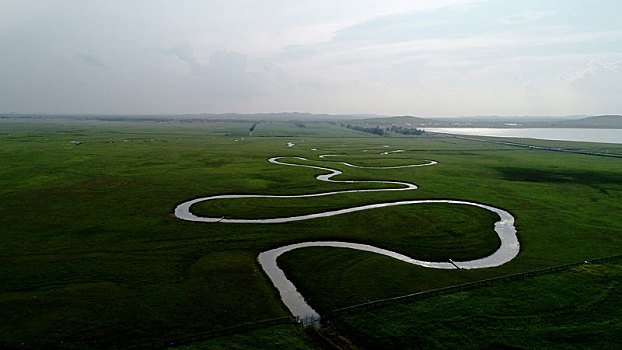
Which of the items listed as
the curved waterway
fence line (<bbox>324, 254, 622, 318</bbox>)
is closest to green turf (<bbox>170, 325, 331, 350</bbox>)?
the curved waterway

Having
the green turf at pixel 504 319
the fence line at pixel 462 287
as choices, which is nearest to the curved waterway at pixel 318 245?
the fence line at pixel 462 287

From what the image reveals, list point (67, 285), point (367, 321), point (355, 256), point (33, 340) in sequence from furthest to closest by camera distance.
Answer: point (355, 256)
point (67, 285)
point (367, 321)
point (33, 340)

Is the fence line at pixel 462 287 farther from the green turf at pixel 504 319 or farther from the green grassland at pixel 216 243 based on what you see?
the green grassland at pixel 216 243

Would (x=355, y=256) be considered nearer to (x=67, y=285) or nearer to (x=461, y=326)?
(x=461, y=326)

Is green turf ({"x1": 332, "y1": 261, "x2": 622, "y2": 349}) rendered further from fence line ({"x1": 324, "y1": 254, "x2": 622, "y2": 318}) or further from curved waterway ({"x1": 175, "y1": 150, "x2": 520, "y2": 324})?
curved waterway ({"x1": 175, "y1": 150, "x2": 520, "y2": 324})

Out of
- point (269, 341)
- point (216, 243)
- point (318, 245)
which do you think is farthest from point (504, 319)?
point (216, 243)

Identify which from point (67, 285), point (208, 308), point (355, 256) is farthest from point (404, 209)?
point (67, 285)

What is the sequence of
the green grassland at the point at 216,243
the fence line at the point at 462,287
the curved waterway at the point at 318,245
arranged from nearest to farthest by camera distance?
the green grassland at the point at 216,243 → the fence line at the point at 462,287 → the curved waterway at the point at 318,245

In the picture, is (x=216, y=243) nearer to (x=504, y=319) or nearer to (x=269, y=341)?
(x=269, y=341)
